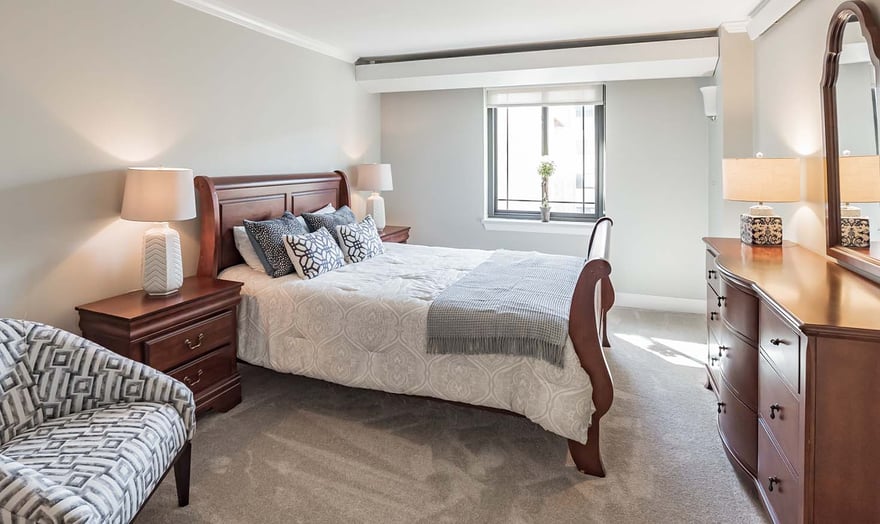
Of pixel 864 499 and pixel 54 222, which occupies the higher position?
pixel 54 222

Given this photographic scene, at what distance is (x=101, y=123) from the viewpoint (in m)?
2.92

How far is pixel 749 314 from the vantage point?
2205mm

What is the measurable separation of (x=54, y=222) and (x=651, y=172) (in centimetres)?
457

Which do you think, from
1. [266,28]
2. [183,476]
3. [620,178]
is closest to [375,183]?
[266,28]

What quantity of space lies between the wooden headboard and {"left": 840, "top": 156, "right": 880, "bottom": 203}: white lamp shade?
3.34 m

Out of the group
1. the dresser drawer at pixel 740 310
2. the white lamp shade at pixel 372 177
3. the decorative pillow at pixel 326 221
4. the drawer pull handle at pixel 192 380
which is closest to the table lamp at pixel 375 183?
the white lamp shade at pixel 372 177

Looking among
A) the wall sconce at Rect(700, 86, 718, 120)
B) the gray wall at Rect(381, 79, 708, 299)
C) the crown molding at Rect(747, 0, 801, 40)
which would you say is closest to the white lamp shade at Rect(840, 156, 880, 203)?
the crown molding at Rect(747, 0, 801, 40)

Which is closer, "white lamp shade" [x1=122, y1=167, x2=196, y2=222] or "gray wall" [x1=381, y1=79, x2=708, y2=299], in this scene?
"white lamp shade" [x1=122, y1=167, x2=196, y2=222]

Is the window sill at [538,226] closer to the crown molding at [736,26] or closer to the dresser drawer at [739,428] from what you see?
the crown molding at [736,26]

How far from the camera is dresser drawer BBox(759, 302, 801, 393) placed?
5.50 ft

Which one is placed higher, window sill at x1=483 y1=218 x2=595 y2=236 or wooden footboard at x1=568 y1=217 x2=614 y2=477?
window sill at x1=483 y1=218 x2=595 y2=236

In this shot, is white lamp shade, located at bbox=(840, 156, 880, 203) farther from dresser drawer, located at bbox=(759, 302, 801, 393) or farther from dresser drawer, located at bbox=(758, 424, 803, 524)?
dresser drawer, located at bbox=(758, 424, 803, 524)

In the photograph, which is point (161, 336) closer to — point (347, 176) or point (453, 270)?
point (453, 270)

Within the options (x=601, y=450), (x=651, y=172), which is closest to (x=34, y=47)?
(x=601, y=450)
